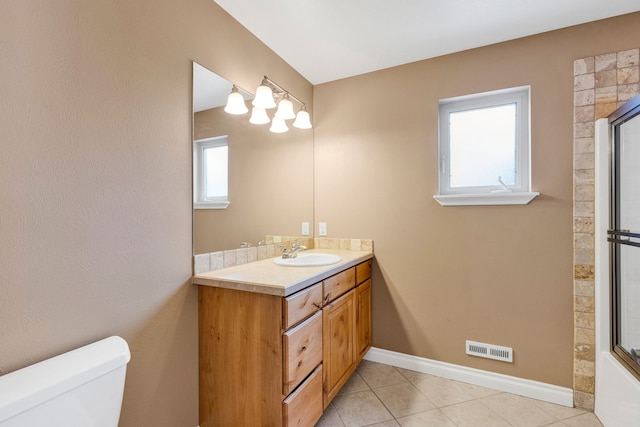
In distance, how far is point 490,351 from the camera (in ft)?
6.64

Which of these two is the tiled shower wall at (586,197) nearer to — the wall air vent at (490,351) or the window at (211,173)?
the wall air vent at (490,351)

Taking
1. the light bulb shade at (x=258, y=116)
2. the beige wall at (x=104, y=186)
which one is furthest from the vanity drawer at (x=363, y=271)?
the light bulb shade at (x=258, y=116)

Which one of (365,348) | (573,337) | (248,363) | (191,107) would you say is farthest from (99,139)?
(573,337)

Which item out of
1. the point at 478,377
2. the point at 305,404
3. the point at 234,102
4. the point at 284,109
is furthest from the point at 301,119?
the point at 478,377

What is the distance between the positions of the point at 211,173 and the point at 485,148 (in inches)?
73.0

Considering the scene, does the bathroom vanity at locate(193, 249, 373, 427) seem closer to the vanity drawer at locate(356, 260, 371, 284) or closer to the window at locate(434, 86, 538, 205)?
the vanity drawer at locate(356, 260, 371, 284)

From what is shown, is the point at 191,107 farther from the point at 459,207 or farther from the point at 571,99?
the point at 571,99

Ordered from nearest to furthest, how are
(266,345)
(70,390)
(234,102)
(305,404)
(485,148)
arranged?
(70,390) → (266,345) → (305,404) → (234,102) → (485,148)

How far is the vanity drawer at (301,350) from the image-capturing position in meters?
1.33

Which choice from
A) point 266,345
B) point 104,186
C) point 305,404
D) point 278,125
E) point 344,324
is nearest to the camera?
point 104,186

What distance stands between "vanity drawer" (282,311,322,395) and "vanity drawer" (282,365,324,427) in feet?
0.13

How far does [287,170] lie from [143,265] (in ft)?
4.37

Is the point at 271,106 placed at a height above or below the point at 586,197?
above

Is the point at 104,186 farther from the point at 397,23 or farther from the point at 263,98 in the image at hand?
the point at 397,23
